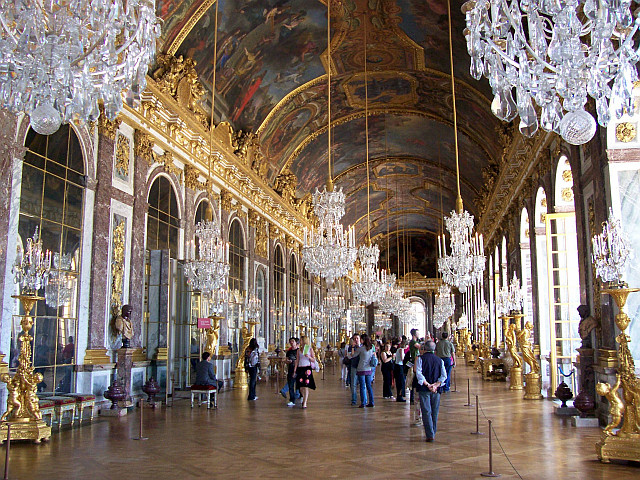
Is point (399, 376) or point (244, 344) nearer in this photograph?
point (399, 376)

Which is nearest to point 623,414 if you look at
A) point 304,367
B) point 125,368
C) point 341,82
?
point 304,367

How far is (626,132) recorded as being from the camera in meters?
8.95

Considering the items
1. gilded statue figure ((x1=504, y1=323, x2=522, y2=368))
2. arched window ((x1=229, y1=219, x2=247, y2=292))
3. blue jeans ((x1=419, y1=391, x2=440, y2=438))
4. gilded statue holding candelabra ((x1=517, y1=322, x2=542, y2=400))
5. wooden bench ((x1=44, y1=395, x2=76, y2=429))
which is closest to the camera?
blue jeans ((x1=419, y1=391, x2=440, y2=438))

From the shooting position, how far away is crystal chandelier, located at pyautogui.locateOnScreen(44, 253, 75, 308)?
9.26 m

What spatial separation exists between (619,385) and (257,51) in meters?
12.6

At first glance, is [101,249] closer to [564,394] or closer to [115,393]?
[115,393]

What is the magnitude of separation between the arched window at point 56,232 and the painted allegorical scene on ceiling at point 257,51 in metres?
5.00

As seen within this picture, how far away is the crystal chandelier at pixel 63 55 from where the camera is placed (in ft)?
15.7

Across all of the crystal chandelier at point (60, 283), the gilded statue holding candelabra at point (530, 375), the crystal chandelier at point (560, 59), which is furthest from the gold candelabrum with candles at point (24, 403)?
the gilded statue holding candelabra at point (530, 375)

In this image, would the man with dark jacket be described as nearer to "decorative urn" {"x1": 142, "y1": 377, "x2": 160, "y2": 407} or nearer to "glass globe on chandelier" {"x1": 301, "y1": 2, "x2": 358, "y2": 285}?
"decorative urn" {"x1": 142, "y1": 377, "x2": 160, "y2": 407}

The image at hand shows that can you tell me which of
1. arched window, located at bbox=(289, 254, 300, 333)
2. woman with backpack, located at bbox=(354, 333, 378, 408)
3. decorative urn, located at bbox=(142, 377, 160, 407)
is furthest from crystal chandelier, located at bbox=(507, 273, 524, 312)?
arched window, located at bbox=(289, 254, 300, 333)

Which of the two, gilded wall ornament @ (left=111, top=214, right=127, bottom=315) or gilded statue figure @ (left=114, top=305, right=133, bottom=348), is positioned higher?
gilded wall ornament @ (left=111, top=214, right=127, bottom=315)

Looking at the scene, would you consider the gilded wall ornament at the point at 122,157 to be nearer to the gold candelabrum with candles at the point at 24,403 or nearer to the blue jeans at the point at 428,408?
the gold candelabrum with candles at the point at 24,403

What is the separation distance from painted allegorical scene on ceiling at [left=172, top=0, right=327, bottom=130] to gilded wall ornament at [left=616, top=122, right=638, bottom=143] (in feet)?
28.2
